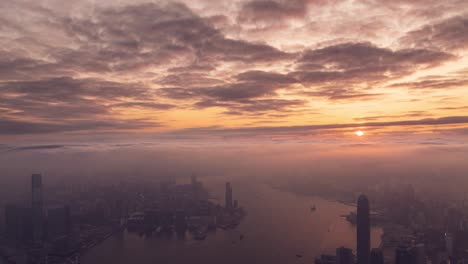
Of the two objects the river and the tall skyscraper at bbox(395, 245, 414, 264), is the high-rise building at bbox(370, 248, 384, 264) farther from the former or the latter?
the river

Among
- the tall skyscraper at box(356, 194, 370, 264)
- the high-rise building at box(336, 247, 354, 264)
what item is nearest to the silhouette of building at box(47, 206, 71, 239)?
the high-rise building at box(336, 247, 354, 264)

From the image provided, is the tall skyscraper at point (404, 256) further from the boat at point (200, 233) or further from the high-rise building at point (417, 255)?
the boat at point (200, 233)

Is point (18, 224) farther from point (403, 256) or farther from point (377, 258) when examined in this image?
point (403, 256)

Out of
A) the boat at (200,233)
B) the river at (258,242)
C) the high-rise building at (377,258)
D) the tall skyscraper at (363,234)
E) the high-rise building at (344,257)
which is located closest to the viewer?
the high-rise building at (377,258)

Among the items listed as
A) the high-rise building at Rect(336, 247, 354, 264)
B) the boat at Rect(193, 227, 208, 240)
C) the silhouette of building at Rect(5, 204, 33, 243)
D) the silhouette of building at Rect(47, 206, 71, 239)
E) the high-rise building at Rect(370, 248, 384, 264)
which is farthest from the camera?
the boat at Rect(193, 227, 208, 240)

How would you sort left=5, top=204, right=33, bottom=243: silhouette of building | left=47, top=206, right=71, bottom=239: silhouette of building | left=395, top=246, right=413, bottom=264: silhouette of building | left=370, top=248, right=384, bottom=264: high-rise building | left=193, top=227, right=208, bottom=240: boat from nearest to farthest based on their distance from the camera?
left=395, top=246, right=413, bottom=264: silhouette of building, left=370, top=248, right=384, bottom=264: high-rise building, left=5, top=204, right=33, bottom=243: silhouette of building, left=47, top=206, right=71, bottom=239: silhouette of building, left=193, top=227, right=208, bottom=240: boat

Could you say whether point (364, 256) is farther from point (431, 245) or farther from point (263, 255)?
point (431, 245)

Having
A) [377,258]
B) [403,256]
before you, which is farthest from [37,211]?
[403,256]

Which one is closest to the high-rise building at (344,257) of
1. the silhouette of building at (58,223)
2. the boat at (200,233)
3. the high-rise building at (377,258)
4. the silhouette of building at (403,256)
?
the high-rise building at (377,258)
